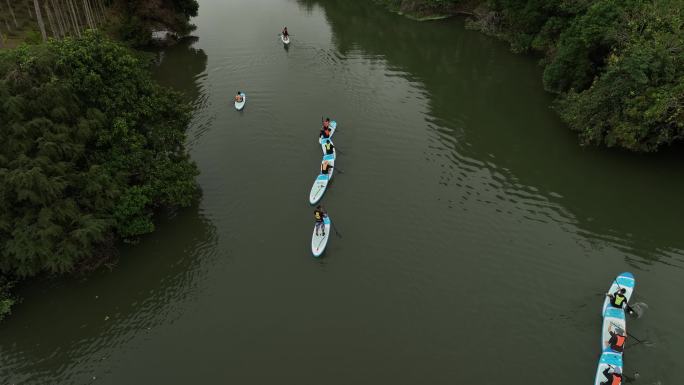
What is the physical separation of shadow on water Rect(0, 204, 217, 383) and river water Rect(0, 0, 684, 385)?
0.07 metres

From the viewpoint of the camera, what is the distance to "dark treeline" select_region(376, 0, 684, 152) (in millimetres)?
23000

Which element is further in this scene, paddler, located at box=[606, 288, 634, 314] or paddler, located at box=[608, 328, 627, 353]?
paddler, located at box=[606, 288, 634, 314]

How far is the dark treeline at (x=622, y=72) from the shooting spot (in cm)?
2300

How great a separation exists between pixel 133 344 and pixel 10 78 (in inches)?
461

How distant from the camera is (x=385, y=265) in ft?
64.5

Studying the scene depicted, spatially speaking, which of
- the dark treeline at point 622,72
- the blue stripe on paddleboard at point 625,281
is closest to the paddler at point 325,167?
the blue stripe on paddleboard at point 625,281

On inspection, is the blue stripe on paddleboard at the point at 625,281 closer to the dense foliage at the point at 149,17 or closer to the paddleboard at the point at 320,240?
the paddleboard at the point at 320,240

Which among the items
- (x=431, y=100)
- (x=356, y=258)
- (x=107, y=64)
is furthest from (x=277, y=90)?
(x=356, y=258)

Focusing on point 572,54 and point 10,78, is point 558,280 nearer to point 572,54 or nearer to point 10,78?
point 572,54

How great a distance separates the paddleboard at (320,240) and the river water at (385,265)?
429 mm

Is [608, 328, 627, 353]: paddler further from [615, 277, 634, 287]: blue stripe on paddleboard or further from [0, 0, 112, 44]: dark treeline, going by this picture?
[0, 0, 112, 44]: dark treeline

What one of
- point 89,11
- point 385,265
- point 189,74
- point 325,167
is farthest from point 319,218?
point 89,11

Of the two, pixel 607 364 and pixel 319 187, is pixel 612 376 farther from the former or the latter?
pixel 319 187

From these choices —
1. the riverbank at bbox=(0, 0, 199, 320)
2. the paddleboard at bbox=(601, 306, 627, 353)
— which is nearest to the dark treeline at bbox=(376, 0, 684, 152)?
the paddleboard at bbox=(601, 306, 627, 353)
